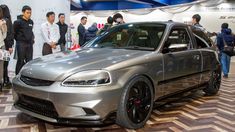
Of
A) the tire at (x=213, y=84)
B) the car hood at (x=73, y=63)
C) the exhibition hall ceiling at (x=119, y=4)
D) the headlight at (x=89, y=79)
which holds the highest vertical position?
the exhibition hall ceiling at (x=119, y=4)

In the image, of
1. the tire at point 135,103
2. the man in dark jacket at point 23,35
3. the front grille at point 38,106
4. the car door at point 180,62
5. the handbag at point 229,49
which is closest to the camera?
the front grille at point 38,106

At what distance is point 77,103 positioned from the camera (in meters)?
3.04

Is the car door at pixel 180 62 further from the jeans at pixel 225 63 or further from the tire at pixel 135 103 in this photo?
the jeans at pixel 225 63

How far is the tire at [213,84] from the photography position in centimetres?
535

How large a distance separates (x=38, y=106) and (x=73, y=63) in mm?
590

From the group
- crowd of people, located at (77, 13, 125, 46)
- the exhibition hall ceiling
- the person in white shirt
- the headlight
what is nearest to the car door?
the headlight

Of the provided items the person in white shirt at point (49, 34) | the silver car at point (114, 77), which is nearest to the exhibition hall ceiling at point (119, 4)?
the person in white shirt at point (49, 34)

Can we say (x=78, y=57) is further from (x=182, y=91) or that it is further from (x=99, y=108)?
(x=182, y=91)

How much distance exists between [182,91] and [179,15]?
7.47 m

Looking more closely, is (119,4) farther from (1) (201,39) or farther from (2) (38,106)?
(2) (38,106)

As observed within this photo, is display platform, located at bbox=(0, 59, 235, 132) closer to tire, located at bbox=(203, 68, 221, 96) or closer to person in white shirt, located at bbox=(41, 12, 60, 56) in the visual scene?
tire, located at bbox=(203, 68, 221, 96)

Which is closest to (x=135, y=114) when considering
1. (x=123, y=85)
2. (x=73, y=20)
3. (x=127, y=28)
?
(x=123, y=85)

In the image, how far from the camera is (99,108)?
3061mm

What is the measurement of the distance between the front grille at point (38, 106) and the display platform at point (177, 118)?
0.28 meters
